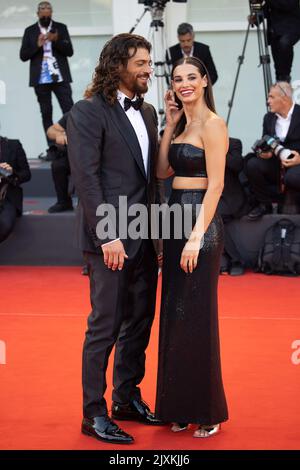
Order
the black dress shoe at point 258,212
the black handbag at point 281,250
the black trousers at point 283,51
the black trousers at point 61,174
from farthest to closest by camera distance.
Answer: the black trousers at point 283,51 → the black trousers at point 61,174 → the black dress shoe at point 258,212 → the black handbag at point 281,250

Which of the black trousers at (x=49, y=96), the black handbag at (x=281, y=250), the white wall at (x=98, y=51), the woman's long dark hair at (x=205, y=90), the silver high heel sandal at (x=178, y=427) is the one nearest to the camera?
the woman's long dark hair at (x=205, y=90)

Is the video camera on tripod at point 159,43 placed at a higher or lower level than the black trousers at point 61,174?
higher

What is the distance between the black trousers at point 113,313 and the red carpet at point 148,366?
0.77 ft

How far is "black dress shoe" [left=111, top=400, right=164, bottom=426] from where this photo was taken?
157 inches

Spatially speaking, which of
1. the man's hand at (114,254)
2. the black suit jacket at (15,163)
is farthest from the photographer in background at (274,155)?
the man's hand at (114,254)

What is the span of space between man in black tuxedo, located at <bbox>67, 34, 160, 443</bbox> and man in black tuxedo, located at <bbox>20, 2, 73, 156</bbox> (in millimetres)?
4953

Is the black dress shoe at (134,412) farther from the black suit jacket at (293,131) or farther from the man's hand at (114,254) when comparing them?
the black suit jacket at (293,131)

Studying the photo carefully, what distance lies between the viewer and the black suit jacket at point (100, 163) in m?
3.67

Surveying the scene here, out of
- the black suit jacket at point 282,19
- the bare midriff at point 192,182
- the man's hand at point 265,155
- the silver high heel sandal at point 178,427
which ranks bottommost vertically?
the silver high heel sandal at point 178,427

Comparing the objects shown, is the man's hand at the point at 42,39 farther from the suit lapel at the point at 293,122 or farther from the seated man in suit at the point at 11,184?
the suit lapel at the point at 293,122

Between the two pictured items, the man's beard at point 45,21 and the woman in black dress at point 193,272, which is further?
the man's beard at point 45,21

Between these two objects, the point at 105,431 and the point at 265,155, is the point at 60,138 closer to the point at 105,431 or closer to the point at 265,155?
the point at 265,155

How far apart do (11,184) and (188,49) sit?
219 centimetres

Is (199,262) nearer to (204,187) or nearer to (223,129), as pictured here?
(204,187)
